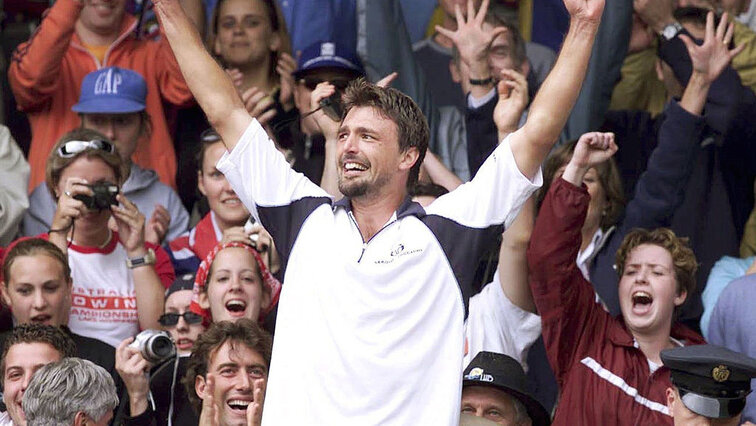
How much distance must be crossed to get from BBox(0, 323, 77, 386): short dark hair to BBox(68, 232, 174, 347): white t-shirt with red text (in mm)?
669

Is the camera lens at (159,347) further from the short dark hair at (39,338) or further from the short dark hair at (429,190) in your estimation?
the short dark hair at (429,190)

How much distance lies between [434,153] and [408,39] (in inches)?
26.2

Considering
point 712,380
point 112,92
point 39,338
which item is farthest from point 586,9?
point 112,92

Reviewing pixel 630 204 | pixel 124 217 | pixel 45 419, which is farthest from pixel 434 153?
pixel 45 419

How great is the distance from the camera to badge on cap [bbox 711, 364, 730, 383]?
16.5 feet

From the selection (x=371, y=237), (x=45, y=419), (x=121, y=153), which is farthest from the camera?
(x=121, y=153)

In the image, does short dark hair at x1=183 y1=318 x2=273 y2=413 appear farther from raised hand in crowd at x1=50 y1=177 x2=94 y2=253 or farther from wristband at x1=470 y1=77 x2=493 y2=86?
wristband at x1=470 y1=77 x2=493 y2=86

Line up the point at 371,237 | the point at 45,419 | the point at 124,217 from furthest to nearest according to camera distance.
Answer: the point at 124,217 < the point at 45,419 < the point at 371,237

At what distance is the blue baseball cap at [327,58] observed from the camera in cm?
784

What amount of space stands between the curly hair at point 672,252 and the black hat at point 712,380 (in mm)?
1247

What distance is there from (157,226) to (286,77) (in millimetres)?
1166

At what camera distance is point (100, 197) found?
7.01 metres

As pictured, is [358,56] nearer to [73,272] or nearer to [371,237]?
[73,272]

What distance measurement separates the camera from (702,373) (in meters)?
5.04
